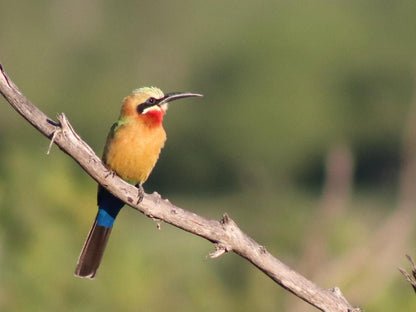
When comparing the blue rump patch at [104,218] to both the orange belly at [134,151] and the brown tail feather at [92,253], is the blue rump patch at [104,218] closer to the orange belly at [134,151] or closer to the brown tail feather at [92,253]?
the brown tail feather at [92,253]

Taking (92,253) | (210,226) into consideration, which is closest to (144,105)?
(92,253)

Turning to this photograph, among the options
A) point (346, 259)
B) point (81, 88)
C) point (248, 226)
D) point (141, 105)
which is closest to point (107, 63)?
point (81, 88)

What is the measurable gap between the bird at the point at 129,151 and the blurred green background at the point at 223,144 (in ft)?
5.14

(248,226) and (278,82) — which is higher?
(278,82)

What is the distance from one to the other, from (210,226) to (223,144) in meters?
16.1

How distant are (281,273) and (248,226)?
4262 millimetres

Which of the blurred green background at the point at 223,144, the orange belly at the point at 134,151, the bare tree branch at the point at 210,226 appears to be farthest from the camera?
the blurred green background at the point at 223,144

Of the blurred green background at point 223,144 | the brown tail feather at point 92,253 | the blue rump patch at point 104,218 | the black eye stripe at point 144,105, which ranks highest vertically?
A: the blurred green background at point 223,144

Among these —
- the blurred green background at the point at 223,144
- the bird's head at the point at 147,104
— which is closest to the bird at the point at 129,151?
the bird's head at the point at 147,104

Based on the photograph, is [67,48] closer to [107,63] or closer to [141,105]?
[107,63]

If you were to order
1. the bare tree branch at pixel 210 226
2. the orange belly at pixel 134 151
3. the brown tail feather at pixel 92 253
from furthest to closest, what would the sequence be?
the brown tail feather at pixel 92 253
the orange belly at pixel 134 151
the bare tree branch at pixel 210 226

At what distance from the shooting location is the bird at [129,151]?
17.9 feet

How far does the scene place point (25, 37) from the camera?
24984 mm

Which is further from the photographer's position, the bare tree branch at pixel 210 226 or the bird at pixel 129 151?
the bird at pixel 129 151
